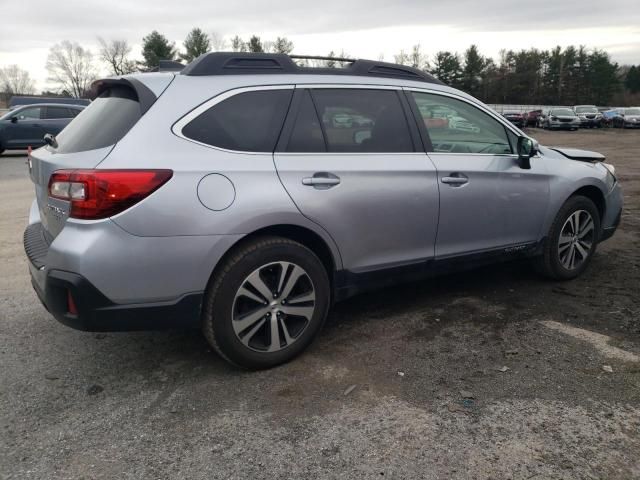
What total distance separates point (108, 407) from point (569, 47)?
90.7 meters

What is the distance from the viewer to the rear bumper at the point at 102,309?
2738 millimetres

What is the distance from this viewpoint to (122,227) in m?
2.71

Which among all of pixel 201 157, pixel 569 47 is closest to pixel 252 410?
pixel 201 157

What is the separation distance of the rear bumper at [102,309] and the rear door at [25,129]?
1652 cm

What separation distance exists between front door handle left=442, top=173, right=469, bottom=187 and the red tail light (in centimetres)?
196

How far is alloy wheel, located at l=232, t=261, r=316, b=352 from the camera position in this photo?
309 cm

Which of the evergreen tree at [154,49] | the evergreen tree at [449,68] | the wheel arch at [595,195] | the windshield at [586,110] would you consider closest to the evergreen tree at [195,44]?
the evergreen tree at [154,49]

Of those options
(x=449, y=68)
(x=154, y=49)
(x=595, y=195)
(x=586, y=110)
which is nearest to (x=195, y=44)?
(x=154, y=49)

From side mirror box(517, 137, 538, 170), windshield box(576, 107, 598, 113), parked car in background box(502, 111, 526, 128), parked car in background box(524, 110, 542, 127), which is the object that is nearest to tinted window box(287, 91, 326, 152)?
side mirror box(517, 137, 538, 170)

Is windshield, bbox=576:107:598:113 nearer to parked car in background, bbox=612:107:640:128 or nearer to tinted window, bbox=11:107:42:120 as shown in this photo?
parked car in background, bbox=612:107:640:128

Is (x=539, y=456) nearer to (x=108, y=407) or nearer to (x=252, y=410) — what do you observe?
(x=252, y=410)

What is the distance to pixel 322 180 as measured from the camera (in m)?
3.27

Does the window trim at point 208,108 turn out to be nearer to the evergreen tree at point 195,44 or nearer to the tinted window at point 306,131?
the tinted window at point 306,131

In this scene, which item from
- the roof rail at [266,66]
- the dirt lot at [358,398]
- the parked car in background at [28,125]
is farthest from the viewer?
the parked car in background at [28,125]
